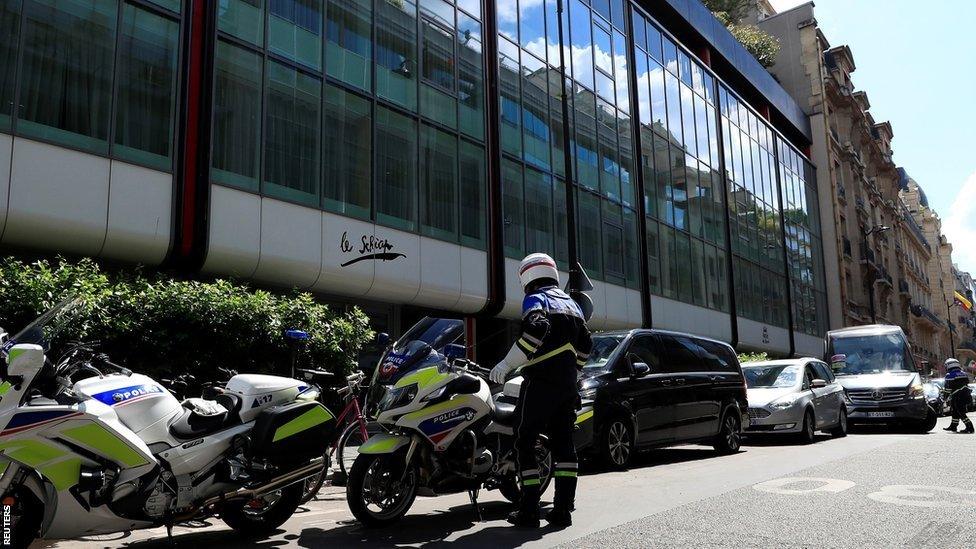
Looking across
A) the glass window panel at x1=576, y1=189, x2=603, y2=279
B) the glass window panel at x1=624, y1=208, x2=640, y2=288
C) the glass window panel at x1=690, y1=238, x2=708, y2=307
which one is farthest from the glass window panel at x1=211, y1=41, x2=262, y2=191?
the glass window panel at x1=690, y1=238, x2=708, y2=307

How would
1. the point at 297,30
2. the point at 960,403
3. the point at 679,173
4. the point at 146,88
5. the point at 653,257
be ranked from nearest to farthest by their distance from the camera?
the point at 146,88, the point at 297,30, the point at 960,403, the point at 653,257, the point at 679,173

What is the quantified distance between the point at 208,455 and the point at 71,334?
14.4 ft

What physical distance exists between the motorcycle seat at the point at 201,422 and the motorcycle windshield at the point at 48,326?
2.81 feet

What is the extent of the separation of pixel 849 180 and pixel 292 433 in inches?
2164

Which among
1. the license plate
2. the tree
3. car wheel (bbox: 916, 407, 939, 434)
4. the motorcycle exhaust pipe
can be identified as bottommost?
car wheel (bbox: 916, 407, 939, 434)

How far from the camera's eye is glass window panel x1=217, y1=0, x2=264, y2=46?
14.1 meters

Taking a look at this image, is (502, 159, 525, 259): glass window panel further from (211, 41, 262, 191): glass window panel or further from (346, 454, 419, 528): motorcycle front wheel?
(346, 454, 419, 528): motorcycle front wheel

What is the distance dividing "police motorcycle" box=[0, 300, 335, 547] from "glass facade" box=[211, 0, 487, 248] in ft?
31.1

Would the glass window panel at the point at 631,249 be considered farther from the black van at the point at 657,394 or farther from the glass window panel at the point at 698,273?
the black van at the point at 657,394

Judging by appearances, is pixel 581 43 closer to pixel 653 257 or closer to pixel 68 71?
pixel 653 257

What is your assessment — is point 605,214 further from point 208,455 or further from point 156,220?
point 208,455

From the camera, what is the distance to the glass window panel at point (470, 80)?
63.4 feet

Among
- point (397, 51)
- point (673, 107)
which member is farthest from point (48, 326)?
point (673, 107)

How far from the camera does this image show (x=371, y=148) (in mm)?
16531
